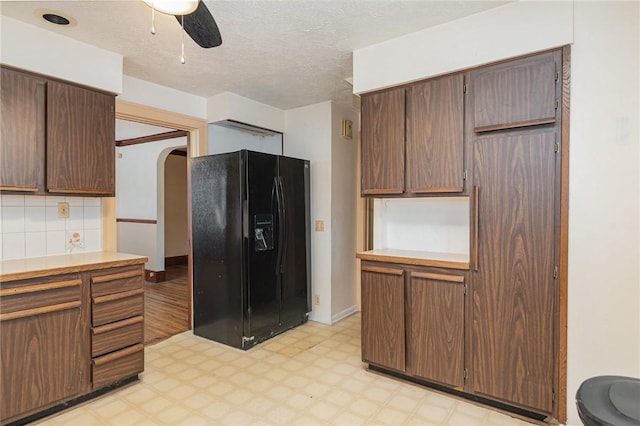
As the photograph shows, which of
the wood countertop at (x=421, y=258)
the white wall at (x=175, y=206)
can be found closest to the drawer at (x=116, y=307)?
the wood countertop at (x=421, y=258)

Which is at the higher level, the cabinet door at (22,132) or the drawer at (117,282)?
the cabinet door at (22,132)

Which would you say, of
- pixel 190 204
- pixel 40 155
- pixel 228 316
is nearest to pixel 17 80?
pixel 40 155

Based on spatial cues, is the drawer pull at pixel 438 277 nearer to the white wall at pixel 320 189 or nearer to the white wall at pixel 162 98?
the white wall at pixel 320 189

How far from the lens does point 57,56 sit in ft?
7.84

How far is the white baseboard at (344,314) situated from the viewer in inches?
155

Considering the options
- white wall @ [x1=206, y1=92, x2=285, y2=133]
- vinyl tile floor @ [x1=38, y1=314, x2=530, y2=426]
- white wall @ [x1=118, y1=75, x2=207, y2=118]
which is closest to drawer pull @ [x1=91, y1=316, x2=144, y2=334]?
vinyl tile floor @ [x1=38, y1=314, x2=530, y2=426]

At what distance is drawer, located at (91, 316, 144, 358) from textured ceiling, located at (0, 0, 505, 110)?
1.99 meters

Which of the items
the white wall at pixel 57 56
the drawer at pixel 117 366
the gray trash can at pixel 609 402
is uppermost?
the white wall at pixel 57 56

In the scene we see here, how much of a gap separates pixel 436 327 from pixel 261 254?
1.68 m

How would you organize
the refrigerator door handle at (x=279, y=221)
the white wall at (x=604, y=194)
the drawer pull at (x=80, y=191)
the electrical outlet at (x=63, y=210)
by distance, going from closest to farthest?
the white wall at (x=604, y=194)
the drawer pull at (x=80, y=191)
the electrical outlet at (x=63, y=210)
the refrigerator door handle at (x=279, y=221)

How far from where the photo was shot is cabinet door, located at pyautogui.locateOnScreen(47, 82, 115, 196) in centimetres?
238

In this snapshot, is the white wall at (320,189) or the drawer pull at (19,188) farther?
the white wall at (320,189)

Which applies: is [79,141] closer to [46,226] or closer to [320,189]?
[46,226]

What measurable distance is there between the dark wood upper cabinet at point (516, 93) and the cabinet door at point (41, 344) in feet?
9.22
